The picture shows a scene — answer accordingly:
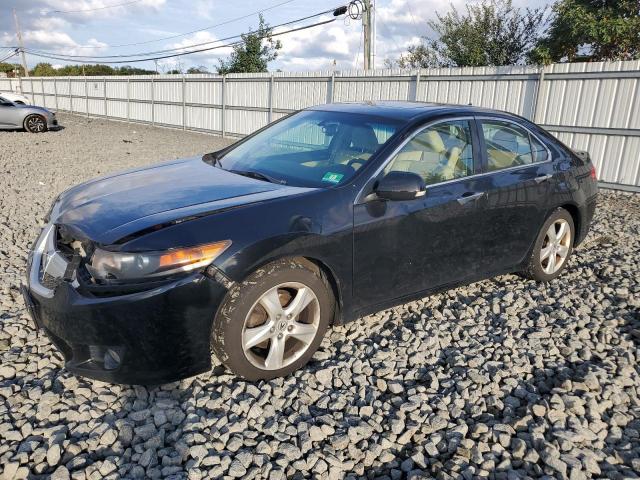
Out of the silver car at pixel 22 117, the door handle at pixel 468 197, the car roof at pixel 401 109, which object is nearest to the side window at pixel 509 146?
the car roof at pixel 401 109

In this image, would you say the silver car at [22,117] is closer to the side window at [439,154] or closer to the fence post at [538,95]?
the fence post at [538,95]

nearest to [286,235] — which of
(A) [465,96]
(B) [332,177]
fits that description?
(B) [332,177]

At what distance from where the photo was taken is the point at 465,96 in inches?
459

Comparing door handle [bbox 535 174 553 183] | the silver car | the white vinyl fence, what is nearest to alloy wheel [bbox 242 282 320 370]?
door handle [bbox 535 174 553 183]

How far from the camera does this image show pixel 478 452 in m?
2.50

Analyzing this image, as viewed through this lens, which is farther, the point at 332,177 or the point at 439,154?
the point at 439,154

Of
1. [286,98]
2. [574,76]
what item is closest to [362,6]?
[286,98]

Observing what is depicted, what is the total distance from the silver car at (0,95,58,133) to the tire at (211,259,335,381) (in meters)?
18.6

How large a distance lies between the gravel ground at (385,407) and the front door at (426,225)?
0.42 metres

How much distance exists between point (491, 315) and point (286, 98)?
44.6 ft

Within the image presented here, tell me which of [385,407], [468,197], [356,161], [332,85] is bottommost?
[385,407]

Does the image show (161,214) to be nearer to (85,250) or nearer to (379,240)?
(85,250)

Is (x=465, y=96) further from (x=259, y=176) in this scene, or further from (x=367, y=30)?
(x=367, y=30)

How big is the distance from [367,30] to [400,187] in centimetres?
1896
